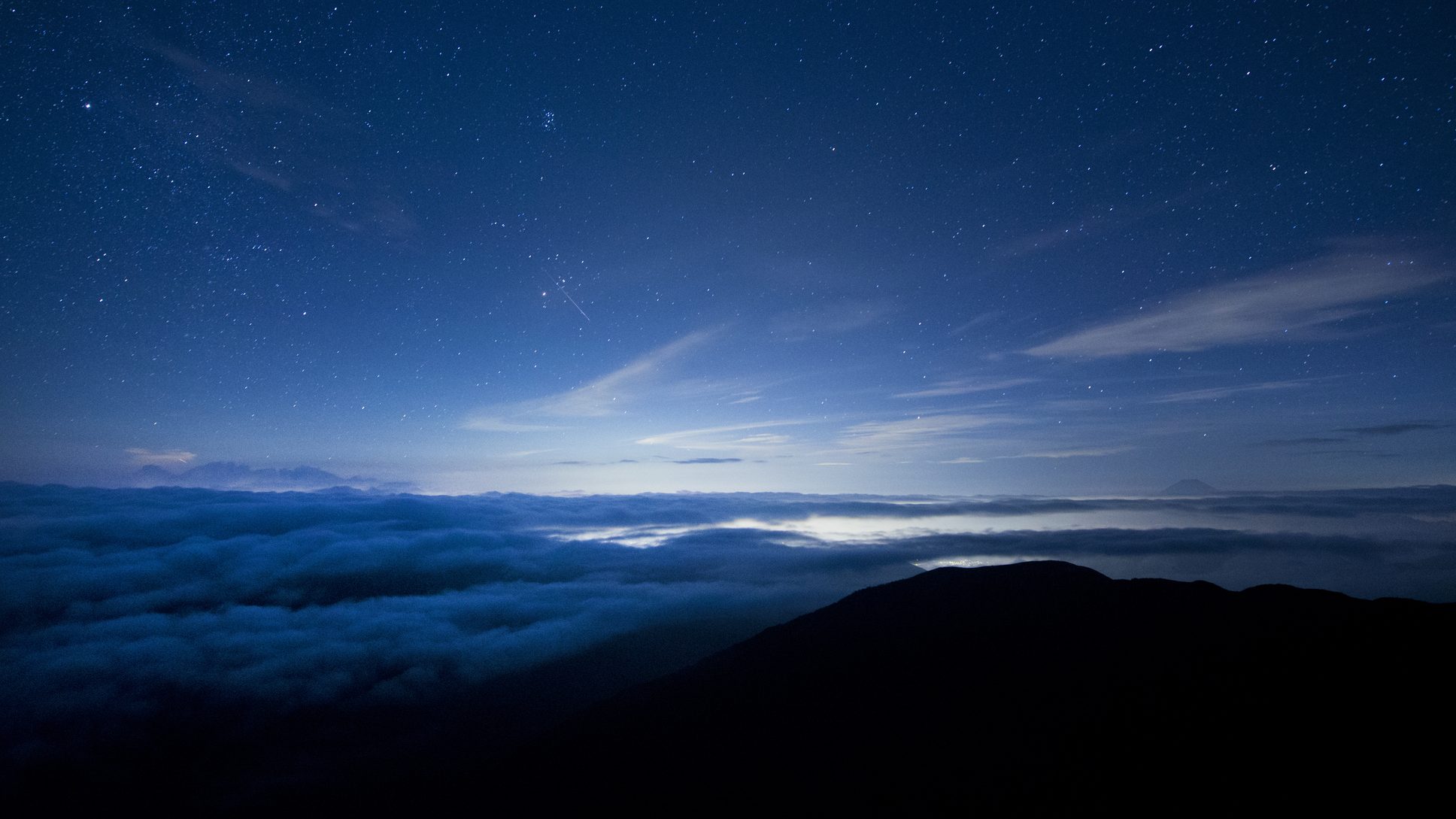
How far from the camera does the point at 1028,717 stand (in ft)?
70.9

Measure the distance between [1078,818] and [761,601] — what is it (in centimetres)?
8234

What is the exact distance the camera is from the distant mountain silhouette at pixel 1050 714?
52.6 ft

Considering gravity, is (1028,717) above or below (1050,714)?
below

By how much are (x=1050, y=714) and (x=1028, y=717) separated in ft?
3.00

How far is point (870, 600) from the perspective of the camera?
39.5 meters

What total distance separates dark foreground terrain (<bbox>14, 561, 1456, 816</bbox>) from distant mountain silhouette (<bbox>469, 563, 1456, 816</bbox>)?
3.8 inches

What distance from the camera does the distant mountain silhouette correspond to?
631 inches

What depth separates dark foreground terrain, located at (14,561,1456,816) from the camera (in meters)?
16.1

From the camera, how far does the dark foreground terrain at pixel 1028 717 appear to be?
52.9 feet

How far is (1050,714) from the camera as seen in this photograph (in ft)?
69.6

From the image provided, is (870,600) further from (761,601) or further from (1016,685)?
(761,601)

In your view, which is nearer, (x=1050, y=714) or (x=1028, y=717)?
(x=1050, y=714)

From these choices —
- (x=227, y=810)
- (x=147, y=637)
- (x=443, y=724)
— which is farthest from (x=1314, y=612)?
(x=147, y=637)

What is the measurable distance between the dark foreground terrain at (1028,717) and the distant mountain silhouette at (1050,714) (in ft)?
0.31
